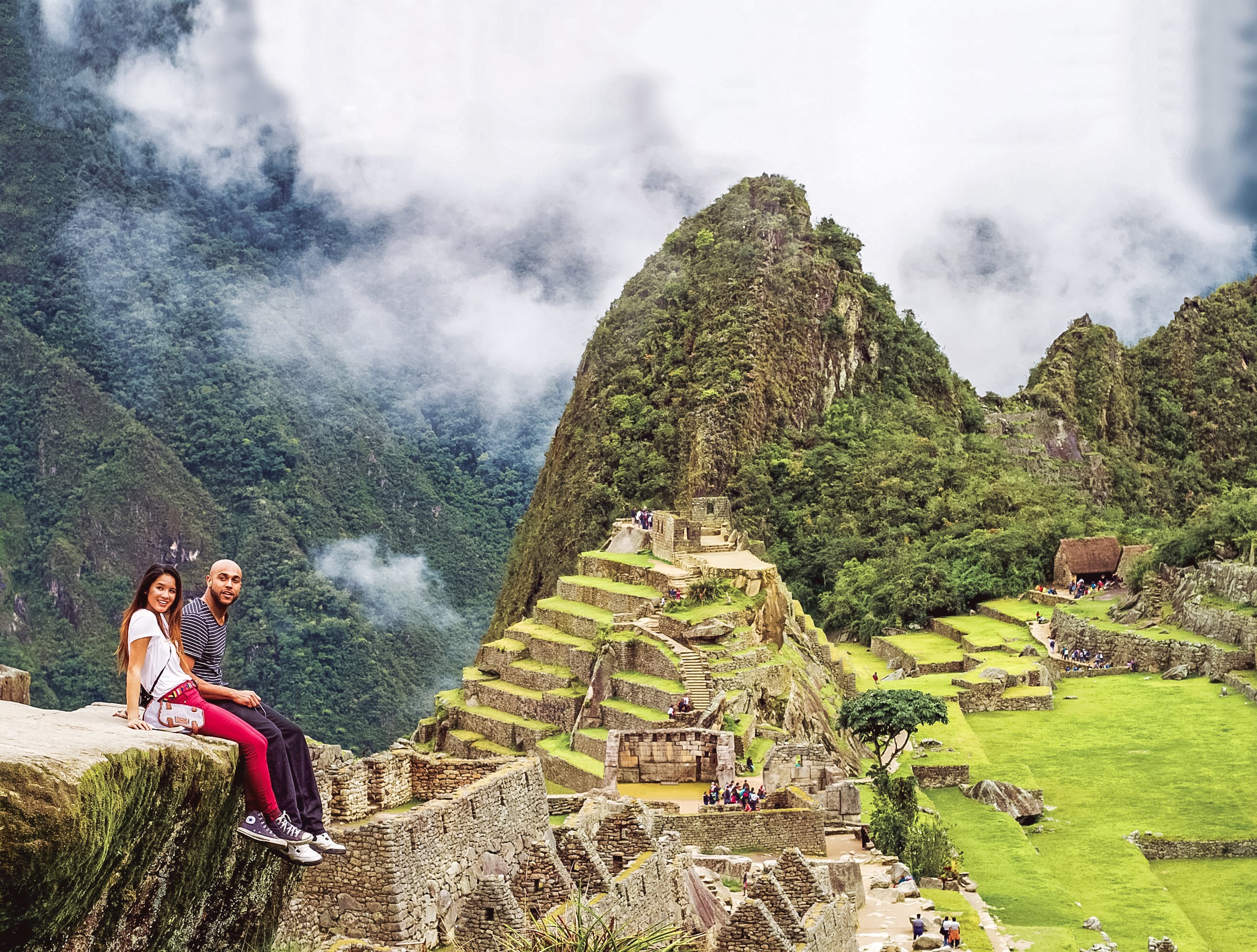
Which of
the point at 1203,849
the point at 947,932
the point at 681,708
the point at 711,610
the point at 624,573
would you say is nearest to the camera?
the point at 947,932

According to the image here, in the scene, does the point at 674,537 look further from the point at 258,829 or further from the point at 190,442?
the point at 190,442

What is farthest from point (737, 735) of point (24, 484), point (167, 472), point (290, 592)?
point (24, 484)

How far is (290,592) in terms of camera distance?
263 feet

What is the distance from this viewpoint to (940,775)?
28109mm

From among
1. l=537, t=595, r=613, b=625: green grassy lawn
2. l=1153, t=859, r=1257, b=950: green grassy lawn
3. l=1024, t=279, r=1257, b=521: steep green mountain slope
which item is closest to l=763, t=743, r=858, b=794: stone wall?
l=1153, t=859, r=1257, b=950: green grassy lawn

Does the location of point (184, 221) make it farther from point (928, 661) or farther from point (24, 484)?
point (928, 661)

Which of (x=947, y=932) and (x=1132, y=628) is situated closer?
(x=947, y=932)

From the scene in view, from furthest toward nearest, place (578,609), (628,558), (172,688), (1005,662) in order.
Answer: (1005,662)
(628,558)
(578,609)
(172,688)

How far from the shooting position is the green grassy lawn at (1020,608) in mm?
48625

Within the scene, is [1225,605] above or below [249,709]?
above

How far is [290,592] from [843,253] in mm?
35522

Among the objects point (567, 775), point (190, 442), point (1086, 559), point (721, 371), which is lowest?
point (567, 775)

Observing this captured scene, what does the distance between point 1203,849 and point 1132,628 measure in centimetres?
1789

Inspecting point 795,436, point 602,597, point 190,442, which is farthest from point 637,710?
point 190,442
